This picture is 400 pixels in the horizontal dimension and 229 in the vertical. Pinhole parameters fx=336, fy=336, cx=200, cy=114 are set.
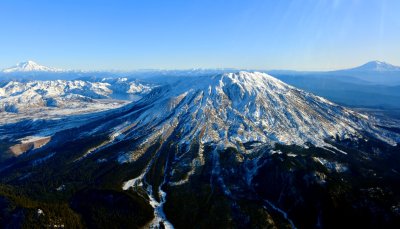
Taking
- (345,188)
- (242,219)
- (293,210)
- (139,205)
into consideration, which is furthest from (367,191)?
(139,205)

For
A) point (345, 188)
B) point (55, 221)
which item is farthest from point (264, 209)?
point (55, 221)

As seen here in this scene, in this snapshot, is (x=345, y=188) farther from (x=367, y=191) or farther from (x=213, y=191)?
(x=213, y=191)

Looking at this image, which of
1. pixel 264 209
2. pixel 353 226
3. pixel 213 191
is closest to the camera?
pixel 353 226

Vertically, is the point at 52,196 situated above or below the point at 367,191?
below

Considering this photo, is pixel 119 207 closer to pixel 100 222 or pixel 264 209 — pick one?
pixel 100 222

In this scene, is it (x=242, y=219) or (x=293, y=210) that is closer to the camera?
(x=242, y=219)

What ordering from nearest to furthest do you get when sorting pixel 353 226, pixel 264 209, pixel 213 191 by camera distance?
pixel 353 226 → pixel 264 209 → pixel 213 191

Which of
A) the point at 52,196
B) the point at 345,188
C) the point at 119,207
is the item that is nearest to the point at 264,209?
the point at 345,188

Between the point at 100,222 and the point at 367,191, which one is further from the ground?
the point at 367,191

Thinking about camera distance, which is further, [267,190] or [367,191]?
[267,190]
